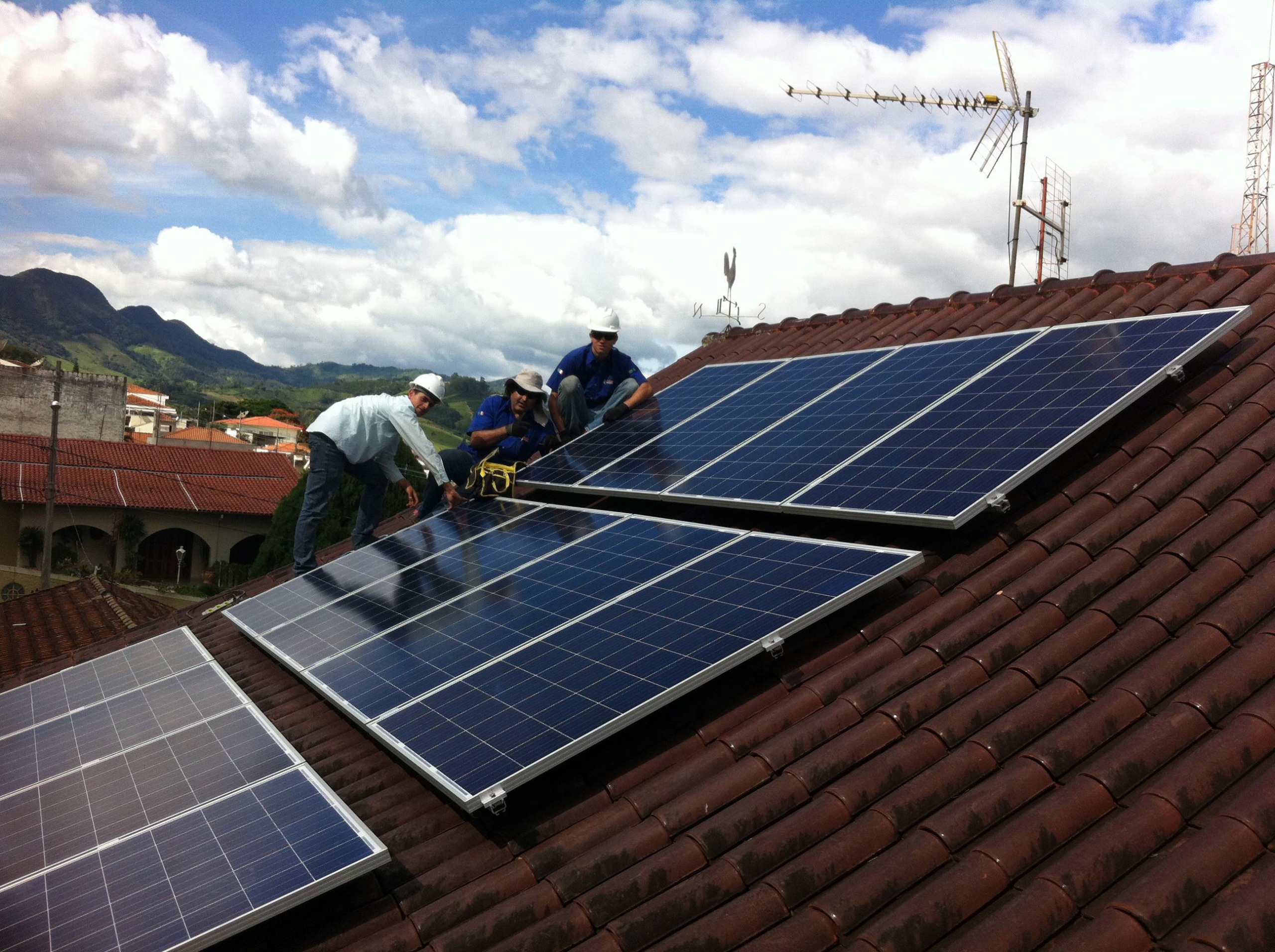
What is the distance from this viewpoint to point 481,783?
480 centimetres

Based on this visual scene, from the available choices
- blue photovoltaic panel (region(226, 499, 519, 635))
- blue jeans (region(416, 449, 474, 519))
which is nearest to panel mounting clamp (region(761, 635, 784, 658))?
blue photovoltaic panel (region(226, 499, 519, 635))

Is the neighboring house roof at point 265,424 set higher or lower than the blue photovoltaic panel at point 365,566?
lower

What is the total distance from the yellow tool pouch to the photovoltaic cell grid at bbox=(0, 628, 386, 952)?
3.64 m

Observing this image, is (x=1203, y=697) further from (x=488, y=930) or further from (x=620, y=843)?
(x=488, y=930)

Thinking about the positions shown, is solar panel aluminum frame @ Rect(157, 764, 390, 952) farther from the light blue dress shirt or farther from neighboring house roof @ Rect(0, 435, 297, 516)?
neighboring house roof @ Rect(0, 435, 297, 516)

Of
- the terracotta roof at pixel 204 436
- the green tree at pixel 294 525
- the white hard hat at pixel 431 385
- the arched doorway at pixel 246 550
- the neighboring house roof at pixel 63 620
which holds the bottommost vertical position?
the arched doorway at pixel 246 550

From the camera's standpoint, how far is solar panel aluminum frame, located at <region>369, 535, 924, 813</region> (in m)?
4.76

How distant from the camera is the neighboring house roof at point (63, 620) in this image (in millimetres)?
17016

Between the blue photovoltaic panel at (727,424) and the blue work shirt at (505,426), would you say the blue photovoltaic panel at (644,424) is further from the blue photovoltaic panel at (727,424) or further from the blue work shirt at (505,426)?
the blue work shirt at (505,426)

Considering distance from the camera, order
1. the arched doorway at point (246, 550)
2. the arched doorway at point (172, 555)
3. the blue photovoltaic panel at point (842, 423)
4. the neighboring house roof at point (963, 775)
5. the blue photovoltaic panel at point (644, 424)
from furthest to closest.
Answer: the arched doorway at point (246, 550), the arched doorway at point (172, 555), the blue photovoltaic panel at point (644, 424), the blue photovoltaic panel at point (842, 423), the neighboring house roof at point (963, 775)

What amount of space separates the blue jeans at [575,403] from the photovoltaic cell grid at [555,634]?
406 centimetres

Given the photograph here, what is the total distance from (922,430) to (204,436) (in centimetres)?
11258

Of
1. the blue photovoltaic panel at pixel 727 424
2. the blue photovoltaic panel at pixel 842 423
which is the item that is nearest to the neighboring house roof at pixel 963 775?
the blue photovoltaic panel at pixel 842 423

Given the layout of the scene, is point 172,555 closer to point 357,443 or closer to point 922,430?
point 357,443
